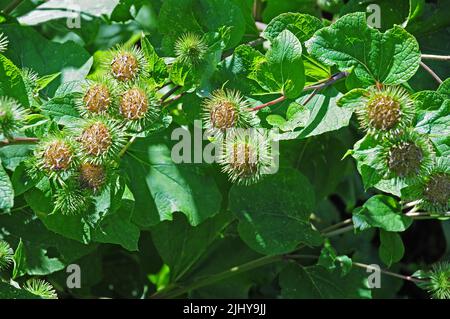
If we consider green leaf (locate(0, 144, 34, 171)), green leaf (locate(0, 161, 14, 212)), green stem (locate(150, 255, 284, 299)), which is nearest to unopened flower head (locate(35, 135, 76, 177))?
green leaf (locate(0, 161, 14, 212))

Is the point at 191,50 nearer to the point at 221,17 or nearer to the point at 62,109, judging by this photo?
the point at 221,17

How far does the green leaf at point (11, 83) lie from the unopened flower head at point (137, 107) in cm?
29

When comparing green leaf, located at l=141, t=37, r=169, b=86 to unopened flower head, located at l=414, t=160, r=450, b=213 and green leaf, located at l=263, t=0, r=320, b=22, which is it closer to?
green leaf, located at l=263, t=0, r=320, b=22

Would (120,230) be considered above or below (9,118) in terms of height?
below

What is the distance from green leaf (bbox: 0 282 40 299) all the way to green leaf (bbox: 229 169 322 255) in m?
0.59

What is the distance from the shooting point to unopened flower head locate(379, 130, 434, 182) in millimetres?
1347

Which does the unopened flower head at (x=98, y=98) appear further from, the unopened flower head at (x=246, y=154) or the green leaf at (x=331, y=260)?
the green leaf at (x=331, y=260)

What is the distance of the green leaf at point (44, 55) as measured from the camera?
1.86 m

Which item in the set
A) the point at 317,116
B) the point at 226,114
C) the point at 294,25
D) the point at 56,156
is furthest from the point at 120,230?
the point at 294,25

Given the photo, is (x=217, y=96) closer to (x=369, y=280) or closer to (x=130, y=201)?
(x=130, y=201)

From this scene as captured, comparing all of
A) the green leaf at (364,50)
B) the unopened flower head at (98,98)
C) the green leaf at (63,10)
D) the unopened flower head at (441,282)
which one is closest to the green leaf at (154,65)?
the unopened flower head at (98,98)

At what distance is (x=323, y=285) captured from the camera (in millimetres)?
1984

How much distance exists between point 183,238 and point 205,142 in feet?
1.29

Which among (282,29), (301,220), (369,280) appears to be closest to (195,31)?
(282,29)
